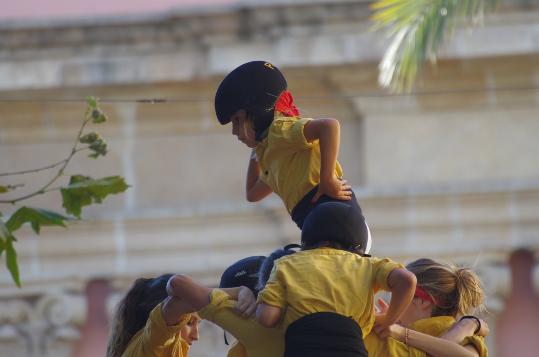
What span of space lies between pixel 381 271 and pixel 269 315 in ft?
1.30

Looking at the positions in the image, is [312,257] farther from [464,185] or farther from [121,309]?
[464,185]

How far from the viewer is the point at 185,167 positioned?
16328 millimetres

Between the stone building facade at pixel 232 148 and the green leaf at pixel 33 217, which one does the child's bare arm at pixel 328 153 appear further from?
the stone building facade at pixel 232 148

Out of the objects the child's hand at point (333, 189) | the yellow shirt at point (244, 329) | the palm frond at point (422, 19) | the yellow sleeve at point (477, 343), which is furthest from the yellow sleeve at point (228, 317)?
the palm frond at point (422, 19)

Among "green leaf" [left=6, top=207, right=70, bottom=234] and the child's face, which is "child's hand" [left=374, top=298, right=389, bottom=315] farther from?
"green leaf" [left=6, top=207, right=70, bottom=234]

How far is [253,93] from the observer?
705cm

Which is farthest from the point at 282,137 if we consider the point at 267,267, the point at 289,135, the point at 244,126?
the point at 267,267

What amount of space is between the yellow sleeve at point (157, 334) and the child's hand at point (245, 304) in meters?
0.34

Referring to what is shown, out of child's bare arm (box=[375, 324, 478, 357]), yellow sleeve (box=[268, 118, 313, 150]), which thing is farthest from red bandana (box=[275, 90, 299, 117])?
child's bare arm (box=[375, 324, 478, 357])

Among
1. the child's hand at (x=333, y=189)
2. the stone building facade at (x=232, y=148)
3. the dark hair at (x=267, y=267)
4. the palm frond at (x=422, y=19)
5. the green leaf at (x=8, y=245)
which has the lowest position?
the stone building facade at (x=232, y=148)

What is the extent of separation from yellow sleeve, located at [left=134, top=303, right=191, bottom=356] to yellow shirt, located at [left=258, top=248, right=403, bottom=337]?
21.3 inches

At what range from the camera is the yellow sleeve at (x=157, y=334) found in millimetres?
6906

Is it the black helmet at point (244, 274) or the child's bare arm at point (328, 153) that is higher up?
the child's bare arm at point (328, 153)

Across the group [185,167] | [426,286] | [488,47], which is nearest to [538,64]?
[488,47]
